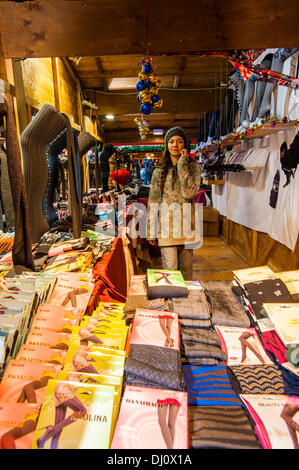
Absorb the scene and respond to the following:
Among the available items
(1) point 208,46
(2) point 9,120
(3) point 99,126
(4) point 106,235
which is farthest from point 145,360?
(3) point 99,126

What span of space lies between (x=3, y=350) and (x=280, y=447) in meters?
0.84

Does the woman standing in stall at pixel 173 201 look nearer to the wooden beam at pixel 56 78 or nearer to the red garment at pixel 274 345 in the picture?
the red garment at pixel 274 345

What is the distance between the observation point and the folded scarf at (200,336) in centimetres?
106

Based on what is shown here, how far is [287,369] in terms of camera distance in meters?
0.94

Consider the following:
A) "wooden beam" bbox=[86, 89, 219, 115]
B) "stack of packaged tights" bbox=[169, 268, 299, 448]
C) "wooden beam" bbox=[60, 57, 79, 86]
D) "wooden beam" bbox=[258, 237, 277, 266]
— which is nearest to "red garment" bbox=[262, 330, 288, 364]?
"stack of packaged tights" bbox=[169, 268, 299, 448]

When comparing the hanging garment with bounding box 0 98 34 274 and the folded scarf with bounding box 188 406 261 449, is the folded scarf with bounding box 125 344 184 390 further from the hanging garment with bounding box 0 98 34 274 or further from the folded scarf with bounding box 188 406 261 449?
the hanging garment with bounding box 0 98 34 274

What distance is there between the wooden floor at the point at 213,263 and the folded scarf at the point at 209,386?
3.03 metres

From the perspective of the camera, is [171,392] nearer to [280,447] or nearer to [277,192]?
[280,447]

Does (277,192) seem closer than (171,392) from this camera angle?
No

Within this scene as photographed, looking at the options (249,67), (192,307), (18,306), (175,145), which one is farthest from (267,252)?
(18,306)

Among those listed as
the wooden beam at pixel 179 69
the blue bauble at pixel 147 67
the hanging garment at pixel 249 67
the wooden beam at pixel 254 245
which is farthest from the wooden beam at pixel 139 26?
the wooden beam at pixel 179 69

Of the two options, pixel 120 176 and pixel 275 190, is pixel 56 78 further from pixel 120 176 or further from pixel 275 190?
pixel 275 190

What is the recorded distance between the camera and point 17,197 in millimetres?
1521

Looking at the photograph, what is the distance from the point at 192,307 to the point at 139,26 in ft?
7.34
